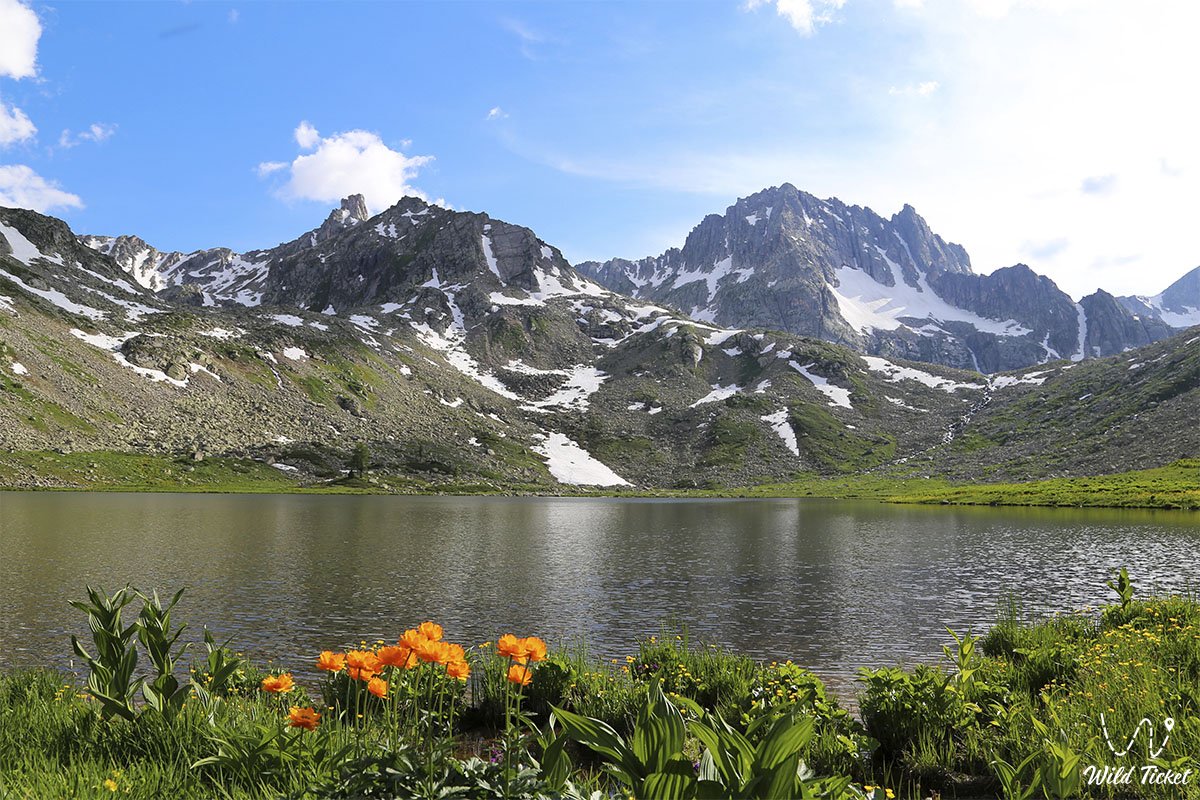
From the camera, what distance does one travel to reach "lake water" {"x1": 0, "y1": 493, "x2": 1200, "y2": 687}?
25.2 m

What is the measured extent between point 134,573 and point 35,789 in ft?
124

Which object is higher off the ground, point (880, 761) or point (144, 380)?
point (144, 380)

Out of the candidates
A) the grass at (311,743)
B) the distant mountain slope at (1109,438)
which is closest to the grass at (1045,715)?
the grass at (311,743)

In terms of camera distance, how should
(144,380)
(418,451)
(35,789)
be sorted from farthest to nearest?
(418,451)
(144,380)
(35,789)

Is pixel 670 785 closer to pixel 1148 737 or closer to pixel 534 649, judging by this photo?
pixel 534 649

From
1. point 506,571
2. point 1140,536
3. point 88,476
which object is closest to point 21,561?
point 506,571

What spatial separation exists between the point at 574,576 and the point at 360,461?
5482 inches

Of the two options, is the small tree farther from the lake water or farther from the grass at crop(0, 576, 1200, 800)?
the grass at crop(0, 576, 1200, 800)

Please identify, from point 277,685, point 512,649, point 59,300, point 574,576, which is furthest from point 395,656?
point 59,300

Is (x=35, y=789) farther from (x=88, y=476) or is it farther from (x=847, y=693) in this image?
(x=88, y=476)

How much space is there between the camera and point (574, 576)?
129ft

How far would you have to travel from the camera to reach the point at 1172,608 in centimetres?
1973

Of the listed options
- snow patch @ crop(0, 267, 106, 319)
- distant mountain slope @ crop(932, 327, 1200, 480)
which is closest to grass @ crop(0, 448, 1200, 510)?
distant mountain slope @ crop(932, 327, 1200, 480)

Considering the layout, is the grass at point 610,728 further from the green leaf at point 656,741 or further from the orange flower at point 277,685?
the orange flower at point 277,685
